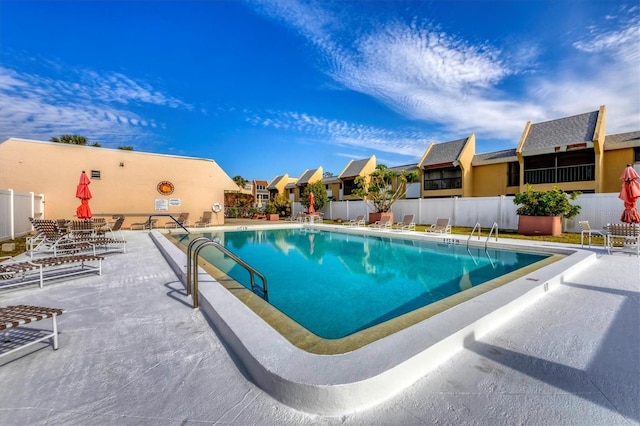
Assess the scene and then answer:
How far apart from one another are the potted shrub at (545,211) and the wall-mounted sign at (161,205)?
2115 cm

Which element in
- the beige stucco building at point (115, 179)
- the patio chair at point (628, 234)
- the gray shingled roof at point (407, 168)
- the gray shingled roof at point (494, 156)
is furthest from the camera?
the gray shingled roof at point (407, 168)

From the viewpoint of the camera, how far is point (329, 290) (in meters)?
6.47

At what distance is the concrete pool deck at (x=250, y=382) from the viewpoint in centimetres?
208

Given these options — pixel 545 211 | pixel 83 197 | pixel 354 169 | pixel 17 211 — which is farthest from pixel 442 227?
pixel 17 211

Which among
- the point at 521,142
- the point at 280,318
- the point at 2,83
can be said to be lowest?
the point at 280,318

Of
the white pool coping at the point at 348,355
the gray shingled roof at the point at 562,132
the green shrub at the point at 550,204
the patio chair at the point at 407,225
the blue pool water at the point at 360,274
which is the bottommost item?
the blue pool water at the point at 360,274

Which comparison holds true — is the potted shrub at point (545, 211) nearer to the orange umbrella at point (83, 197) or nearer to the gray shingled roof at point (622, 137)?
the gray shingled roof at point (622, 137)

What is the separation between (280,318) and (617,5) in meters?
15.8

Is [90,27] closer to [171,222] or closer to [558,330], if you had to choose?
[171,222]

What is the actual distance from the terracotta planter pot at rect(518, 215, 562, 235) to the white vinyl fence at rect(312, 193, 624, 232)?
1620 mm

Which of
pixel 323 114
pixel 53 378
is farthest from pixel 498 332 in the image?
pixel 323 114

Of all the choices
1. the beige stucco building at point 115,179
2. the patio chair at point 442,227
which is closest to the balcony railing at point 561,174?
the patio chair at point 442,227

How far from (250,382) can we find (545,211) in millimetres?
15903

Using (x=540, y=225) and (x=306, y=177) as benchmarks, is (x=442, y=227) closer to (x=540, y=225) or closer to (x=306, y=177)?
(x=540, y=225)
